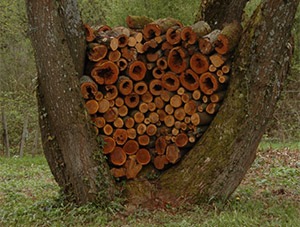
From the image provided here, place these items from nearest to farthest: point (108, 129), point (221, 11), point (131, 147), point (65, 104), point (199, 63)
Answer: point (65, 104) → point (199, 63) → point (108, 129) → point (131, 147) → point (221, 11)

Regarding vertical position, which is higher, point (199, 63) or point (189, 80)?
point (199, 63)

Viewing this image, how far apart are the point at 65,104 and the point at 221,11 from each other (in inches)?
134

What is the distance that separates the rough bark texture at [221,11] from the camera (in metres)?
7.20

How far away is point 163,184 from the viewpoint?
17.7 feet

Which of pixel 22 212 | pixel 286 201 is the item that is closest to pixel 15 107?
pixel 22 212

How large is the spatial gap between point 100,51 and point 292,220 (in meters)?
2.75

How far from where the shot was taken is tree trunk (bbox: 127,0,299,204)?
4.93 metres

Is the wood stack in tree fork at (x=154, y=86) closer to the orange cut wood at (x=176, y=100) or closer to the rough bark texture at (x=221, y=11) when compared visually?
the orange cut wood at (x=176, y=100)

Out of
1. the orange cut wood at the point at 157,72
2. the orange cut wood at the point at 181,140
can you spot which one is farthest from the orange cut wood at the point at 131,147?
the orange cut wood at the point at 157,72

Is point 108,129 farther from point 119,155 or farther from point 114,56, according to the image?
point 114,56

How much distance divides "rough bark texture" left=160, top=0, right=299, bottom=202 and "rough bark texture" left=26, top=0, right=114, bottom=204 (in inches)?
35.0

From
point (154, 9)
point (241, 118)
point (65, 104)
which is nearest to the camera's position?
point (65, 104)

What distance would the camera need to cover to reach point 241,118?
5062 millimetres

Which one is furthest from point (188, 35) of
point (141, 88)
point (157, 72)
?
point (141, 88)
